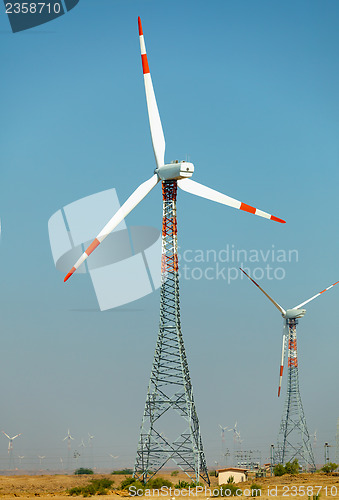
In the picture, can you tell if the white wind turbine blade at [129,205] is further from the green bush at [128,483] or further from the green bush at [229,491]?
the green bush at [229,491]

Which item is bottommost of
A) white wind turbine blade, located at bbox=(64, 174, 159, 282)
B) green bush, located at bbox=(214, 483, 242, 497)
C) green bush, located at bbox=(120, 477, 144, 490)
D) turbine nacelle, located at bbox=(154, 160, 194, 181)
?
green bush, located at bbox=(214, 483, 242, 497)

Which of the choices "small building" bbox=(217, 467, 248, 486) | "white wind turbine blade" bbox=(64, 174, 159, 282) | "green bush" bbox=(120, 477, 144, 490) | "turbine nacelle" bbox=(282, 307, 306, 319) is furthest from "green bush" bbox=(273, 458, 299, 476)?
"white wind turbine blade" bbox=(64, 174, 159, 282)

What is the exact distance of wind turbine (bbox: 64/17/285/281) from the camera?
253 ft

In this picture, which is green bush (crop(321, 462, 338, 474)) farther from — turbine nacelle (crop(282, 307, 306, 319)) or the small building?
turbine nacelle (crop(282, 307, 306, 319))

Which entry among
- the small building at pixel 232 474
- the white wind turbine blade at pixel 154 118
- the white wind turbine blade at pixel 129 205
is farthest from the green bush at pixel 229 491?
the small building at pixel 232 474

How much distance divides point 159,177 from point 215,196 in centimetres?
657

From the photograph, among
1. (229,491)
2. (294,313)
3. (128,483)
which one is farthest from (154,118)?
(294,313)

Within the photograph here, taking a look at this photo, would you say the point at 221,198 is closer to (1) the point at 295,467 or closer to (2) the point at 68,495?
(2) the point at 68,495

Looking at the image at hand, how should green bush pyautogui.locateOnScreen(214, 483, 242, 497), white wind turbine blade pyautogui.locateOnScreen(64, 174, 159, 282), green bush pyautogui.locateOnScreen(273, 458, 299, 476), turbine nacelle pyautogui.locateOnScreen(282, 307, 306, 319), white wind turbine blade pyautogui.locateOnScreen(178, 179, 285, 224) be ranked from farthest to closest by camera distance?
turbine nacelle pyautogui.locateOnScreen(282, 307, 306, 319)
green bush pyautogui.locateOnScreen(273, 458, 299, 476)
white wind turbine blade pyautogui.locateOnScreen(178, 179, 285, 224)
white wind turbine blade pyautogui.locateOnScreen(64, 174, 159, 282)
green bush pyautogui.locateOnScreen(214, 483, 242, 497)

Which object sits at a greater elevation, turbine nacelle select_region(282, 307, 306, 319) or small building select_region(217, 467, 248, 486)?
turbine nacelle select_region(282, 307, 306, 319)

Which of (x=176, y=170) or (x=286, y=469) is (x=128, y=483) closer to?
(x=176, y=170)

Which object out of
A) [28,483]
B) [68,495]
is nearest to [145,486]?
[68,495]

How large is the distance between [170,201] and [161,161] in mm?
4810

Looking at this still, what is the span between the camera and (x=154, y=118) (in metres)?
83.2
